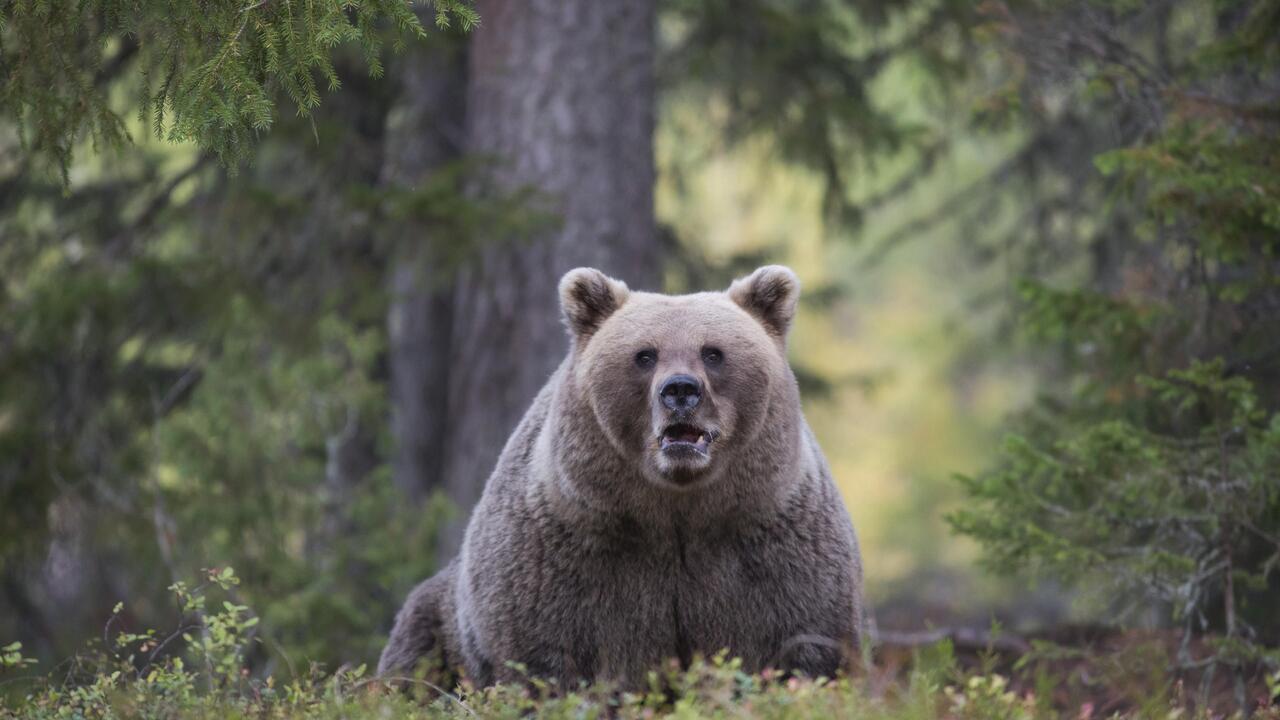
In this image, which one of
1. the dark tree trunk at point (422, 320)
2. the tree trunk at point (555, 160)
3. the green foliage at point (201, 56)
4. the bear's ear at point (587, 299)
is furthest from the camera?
the dark tree trunk at point (422, 320)

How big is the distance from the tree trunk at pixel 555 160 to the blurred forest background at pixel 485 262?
0.02m

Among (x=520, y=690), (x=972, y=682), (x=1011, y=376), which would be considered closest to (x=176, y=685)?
(x=520, y=690)

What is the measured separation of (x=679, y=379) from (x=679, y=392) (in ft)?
0.20

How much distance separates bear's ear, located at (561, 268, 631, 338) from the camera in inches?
235

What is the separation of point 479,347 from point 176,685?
18.6 ft

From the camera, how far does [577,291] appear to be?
6.00 metres

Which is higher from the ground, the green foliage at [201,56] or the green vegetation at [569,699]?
the green foliage at [201,56]

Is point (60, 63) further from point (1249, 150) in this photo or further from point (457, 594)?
point (1249, 150)

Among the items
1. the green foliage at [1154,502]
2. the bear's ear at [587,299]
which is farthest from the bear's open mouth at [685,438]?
the green foliage at [1154,502]

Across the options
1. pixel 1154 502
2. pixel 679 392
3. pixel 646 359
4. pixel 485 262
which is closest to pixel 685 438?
pixel 679 392

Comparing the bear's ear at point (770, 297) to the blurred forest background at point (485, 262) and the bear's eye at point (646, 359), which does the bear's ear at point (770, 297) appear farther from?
the blurred forest background at point (485, 262)

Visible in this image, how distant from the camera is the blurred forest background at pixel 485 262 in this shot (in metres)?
6.79

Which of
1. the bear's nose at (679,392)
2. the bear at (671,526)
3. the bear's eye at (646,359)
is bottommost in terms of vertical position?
the bear at (671,526)

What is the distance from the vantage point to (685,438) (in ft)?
17.6
